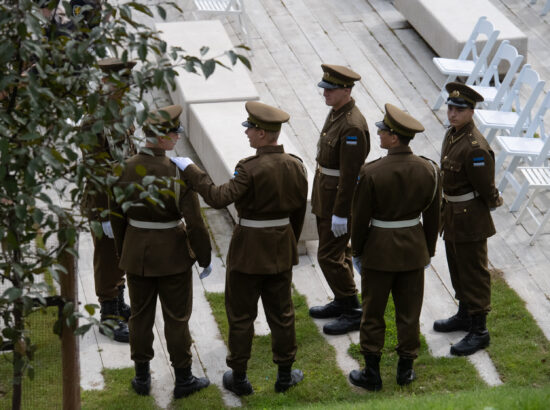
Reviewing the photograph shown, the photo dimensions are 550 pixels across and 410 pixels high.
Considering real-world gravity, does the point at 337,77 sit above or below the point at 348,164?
above

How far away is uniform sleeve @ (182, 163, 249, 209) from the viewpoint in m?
5.88

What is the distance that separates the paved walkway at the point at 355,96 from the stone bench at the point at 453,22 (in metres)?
0.24

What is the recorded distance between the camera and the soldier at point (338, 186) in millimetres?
6785

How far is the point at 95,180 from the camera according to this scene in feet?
12.7

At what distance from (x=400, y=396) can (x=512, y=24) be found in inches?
235

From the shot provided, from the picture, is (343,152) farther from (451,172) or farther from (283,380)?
(283,380)

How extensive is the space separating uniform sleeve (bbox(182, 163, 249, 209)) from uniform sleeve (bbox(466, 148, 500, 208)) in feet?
5.23

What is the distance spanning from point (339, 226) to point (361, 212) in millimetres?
739

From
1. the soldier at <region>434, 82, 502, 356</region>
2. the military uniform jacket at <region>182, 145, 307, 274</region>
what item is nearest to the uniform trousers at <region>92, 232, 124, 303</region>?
the military uniform jacket at <region>182, 145, 307, 274</region>

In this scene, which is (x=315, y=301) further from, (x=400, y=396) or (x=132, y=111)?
(x=132, y=111)

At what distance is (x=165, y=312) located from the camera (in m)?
6.26

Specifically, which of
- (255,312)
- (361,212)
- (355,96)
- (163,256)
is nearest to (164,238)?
(163,256)

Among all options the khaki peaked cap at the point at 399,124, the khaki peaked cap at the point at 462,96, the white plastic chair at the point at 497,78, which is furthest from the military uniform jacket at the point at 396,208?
the white plastic chair at the point at 497,78

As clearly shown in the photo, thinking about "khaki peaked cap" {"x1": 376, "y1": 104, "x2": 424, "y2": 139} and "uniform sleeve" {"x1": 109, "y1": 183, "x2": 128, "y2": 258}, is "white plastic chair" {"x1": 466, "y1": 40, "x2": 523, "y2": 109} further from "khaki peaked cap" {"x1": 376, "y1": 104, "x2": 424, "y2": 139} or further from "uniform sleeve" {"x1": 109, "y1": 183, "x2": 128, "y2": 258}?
"uniform sleeve" {"x1": 109, "y1": 183, "x2": 128, "y2": 258}
